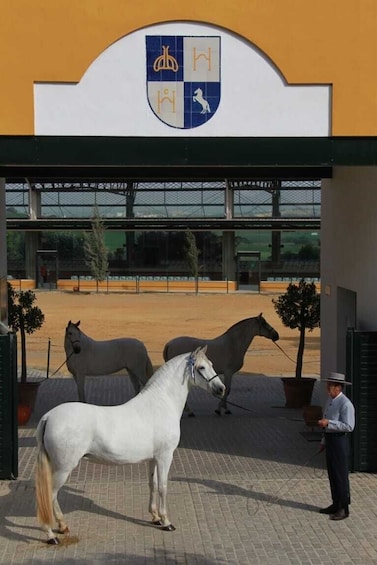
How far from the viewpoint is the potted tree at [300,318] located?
16000 mm

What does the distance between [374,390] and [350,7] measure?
4.98 m

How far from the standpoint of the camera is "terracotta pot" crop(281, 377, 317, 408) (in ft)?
52.4

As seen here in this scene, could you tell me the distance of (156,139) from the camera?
32.6 feet

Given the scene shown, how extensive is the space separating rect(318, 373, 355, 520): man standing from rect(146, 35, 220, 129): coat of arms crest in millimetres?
3791

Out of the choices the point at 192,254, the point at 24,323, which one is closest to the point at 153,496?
the point at 24,323

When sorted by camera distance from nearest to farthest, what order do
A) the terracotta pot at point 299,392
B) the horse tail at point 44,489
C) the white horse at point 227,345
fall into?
1. the horse tail at point 44,489
2. the white horse at point 227,345
3. the terracotta pot at point 299,392

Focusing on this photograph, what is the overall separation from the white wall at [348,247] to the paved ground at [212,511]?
217 cm

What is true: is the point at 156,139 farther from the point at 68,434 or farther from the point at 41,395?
the point at 41,395

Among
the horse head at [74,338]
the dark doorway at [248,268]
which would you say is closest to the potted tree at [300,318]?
the horse head at [74,338]

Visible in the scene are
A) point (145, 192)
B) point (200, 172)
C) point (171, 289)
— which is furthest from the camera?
point (145, 192)

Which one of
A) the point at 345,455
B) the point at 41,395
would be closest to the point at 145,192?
the point at 41,395

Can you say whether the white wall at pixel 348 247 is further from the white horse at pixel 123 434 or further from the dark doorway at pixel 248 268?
the dark doorway at pixel 248 268

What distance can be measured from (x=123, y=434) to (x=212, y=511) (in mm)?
1770

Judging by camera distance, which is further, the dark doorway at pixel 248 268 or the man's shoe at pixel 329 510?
the dark doorway at pixel 248 268
